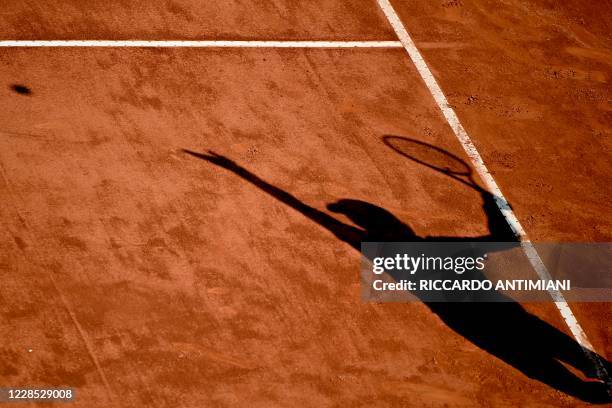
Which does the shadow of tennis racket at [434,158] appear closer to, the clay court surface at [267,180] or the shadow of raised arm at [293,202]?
the clay court surface at [267,180]

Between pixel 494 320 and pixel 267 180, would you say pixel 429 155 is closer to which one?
pixel 267 180

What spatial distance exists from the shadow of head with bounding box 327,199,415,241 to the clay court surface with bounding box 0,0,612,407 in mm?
158

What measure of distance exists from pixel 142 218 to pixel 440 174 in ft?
14.2

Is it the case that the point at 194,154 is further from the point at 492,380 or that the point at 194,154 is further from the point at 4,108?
Result: the point at 492,380

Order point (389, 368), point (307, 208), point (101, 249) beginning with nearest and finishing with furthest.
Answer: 1. point (389, 368)
2. point (101, 249)
3. point (307, 208)

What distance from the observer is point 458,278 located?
8.26 metres

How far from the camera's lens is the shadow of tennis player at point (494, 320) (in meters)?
7.57

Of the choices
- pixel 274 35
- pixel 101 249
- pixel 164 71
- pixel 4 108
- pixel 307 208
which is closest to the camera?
pixel 101 249

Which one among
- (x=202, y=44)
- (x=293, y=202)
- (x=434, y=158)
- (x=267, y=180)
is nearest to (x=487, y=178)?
(x=434, y=158)

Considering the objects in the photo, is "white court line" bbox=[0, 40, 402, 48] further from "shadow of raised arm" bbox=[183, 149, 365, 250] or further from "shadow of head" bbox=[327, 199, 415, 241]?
"shadow of head" bbox=[327, 199, 415, 241]

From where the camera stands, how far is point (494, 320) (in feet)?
26.0

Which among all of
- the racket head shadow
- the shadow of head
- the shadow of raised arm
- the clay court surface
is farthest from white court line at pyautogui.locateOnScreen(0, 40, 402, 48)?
the shadow of head

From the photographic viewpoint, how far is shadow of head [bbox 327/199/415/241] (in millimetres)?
8531

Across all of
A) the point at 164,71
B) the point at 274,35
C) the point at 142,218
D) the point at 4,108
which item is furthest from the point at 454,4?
the point at 4,108
